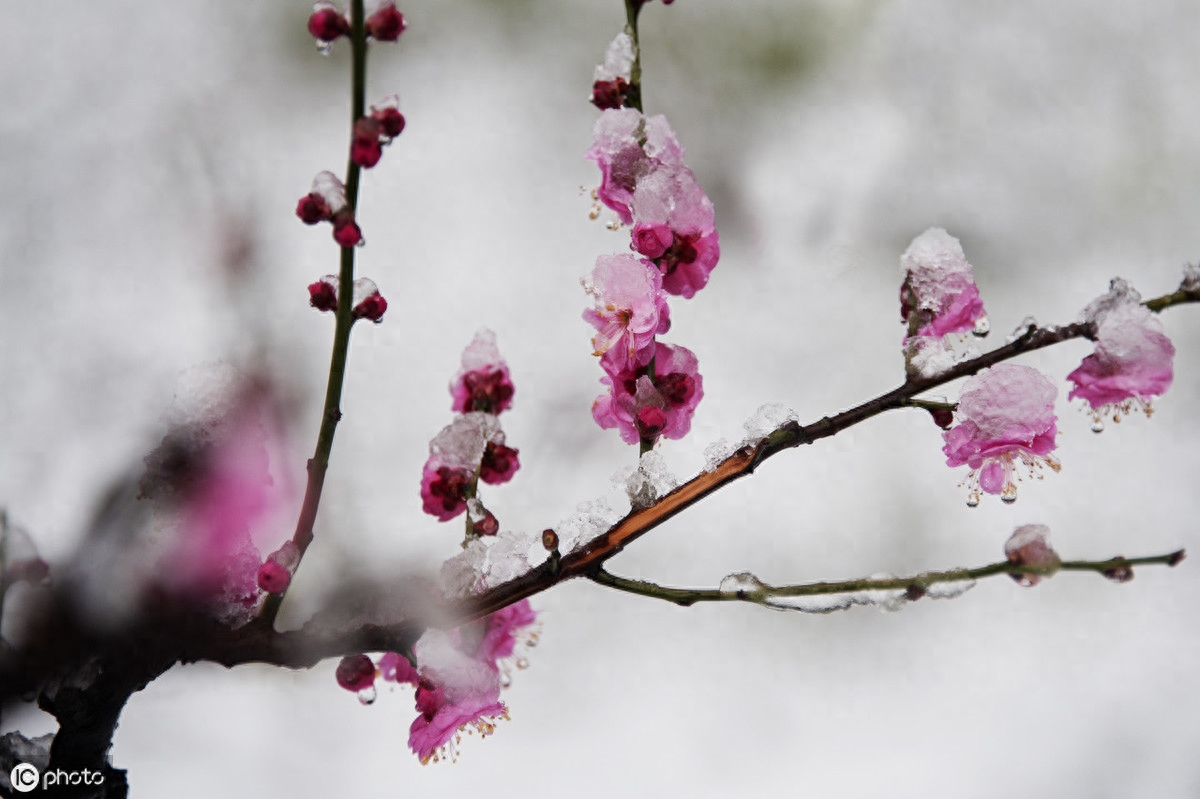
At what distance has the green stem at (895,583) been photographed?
233 millimetres

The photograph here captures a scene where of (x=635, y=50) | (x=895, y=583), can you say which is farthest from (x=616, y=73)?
(x=895, y=583)

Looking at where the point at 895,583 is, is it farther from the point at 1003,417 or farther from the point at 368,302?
the point at 368,302

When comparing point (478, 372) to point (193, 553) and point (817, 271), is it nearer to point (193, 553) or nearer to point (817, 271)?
point (193, 553)

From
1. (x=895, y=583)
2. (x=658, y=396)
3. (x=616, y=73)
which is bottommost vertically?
(x=895, y=583)

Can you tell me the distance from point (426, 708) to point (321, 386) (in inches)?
13.1

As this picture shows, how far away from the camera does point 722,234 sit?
70 centimetres

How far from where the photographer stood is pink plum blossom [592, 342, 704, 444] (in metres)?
0.33

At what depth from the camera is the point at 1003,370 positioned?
1.02 ft

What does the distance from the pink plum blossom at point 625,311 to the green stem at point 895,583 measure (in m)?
0.09

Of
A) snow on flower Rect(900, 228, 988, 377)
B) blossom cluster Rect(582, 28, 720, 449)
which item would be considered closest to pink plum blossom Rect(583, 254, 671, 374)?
blossom cluster Rect(582, 28, 720, 449)

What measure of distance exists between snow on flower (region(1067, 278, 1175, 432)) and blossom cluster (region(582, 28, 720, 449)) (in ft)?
0.49

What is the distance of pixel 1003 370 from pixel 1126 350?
0.13ft

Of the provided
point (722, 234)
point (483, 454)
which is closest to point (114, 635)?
point (483, 454)

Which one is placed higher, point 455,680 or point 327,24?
point 327,24
